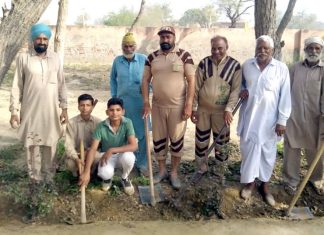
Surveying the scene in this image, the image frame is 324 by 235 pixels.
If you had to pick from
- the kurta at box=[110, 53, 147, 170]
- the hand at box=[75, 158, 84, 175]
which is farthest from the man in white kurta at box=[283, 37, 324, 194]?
the hand at box=[75, 158, 84, 175]

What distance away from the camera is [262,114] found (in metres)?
4.69

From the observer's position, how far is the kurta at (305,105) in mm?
4836

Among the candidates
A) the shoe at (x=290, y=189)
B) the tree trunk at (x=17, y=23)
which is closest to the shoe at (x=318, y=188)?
the shoe at (x=290, y=189)

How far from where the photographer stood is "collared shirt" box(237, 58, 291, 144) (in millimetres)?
4602

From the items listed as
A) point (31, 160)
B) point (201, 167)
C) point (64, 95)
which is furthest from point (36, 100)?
point (201, 167)

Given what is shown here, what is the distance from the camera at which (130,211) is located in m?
4.77

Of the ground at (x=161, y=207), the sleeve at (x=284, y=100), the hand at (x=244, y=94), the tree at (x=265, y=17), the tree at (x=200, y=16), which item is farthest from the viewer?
the tree at (x=200, y=16)

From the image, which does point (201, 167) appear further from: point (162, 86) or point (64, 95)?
point (64, 95)

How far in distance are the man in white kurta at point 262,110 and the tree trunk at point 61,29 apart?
6034 mm

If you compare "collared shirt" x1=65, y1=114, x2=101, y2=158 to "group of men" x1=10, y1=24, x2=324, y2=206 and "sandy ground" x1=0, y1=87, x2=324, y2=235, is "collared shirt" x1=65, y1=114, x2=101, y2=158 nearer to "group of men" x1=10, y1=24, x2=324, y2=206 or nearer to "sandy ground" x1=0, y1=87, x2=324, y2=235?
"group of men" x1=10, y1=24, x2=324, y2=206

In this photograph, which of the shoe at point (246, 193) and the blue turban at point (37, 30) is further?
the shoe at point (246, 193)

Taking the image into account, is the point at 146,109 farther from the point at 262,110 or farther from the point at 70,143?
the point at 262,110

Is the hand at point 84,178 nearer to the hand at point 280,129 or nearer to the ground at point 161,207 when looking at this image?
the ground at point 161,207

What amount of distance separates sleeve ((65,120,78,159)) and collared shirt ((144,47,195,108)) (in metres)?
1.04
